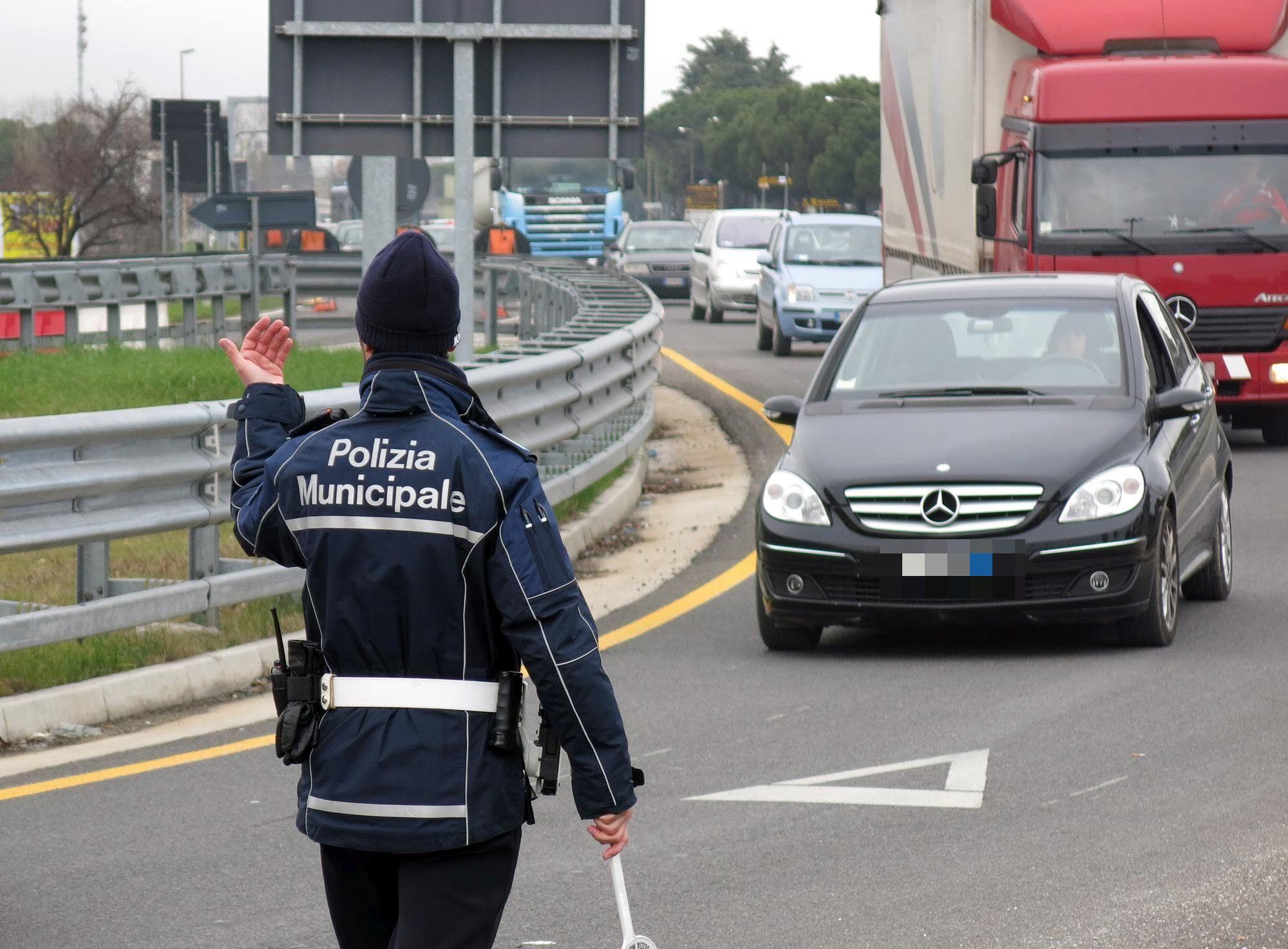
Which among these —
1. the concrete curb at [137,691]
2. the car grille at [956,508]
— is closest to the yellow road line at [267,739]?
the concrete curb at [137,691]

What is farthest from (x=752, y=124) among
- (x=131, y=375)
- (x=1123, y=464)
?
(x=1123, y=464)

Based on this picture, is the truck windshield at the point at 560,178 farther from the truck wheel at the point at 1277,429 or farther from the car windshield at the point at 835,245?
the truck wheel at the point at 1277,429

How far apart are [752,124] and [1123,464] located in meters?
143

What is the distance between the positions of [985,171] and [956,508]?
8.12m

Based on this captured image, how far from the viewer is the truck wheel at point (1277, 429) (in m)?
16.8

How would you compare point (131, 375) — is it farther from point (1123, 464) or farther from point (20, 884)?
point (20, 884)

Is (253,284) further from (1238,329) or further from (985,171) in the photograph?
(1238,329)

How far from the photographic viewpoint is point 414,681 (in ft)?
11.0

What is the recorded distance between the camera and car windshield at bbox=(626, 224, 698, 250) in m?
41.9

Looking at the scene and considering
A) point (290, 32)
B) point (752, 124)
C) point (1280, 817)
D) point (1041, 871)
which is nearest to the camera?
point (1041, 871)

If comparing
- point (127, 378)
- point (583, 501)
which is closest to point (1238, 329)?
point (583, 501)

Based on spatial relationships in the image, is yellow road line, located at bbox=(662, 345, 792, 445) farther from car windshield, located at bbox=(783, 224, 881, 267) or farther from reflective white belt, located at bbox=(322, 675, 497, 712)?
reflective white belt, located at bbox=(322, 675, 497, 712)

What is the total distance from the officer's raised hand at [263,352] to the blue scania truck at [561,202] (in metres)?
45.2

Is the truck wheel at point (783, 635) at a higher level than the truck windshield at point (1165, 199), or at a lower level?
lower
